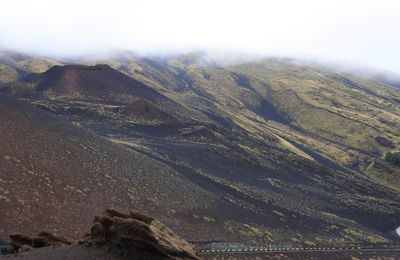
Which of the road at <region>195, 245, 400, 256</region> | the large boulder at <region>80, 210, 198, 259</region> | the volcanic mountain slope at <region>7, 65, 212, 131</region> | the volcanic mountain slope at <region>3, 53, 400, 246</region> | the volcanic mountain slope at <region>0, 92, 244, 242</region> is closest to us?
the large boulder at <region>80, 210, 198, 259</region>

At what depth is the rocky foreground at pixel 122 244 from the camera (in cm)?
2236

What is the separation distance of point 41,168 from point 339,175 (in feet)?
251

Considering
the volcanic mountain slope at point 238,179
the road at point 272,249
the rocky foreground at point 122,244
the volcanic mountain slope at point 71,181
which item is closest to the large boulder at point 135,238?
the rocky foreground at point 122,244

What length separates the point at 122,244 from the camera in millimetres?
22672

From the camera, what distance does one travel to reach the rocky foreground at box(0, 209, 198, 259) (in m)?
22.4

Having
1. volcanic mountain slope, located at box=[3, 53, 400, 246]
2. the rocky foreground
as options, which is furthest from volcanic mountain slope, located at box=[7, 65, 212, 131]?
the rocky foreground

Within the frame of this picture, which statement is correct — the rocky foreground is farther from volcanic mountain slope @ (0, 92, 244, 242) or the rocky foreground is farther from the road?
the road

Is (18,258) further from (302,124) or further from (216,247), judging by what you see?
(302,124)

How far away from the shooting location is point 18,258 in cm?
2325

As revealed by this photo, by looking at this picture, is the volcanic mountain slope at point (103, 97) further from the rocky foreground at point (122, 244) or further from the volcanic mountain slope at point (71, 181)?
the rocky foreground at point (122, 244)

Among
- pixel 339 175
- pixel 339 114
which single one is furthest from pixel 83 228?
pixel 339 114

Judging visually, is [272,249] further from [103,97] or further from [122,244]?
[103,97]

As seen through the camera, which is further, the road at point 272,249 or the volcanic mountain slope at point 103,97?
the volcanic mountain slope at point 103,97

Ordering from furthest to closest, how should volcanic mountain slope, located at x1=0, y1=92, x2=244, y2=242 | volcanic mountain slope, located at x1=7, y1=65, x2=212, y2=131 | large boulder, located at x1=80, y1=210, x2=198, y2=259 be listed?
volcanic mountain slope, located at x1=7, y1=65, x2=212, y2=131, volcanic mountain slope, located at x1=0, y1=92, x2=244, y2=242, large boulder, located at x1=80, y1=210, x2=198, y2=259
